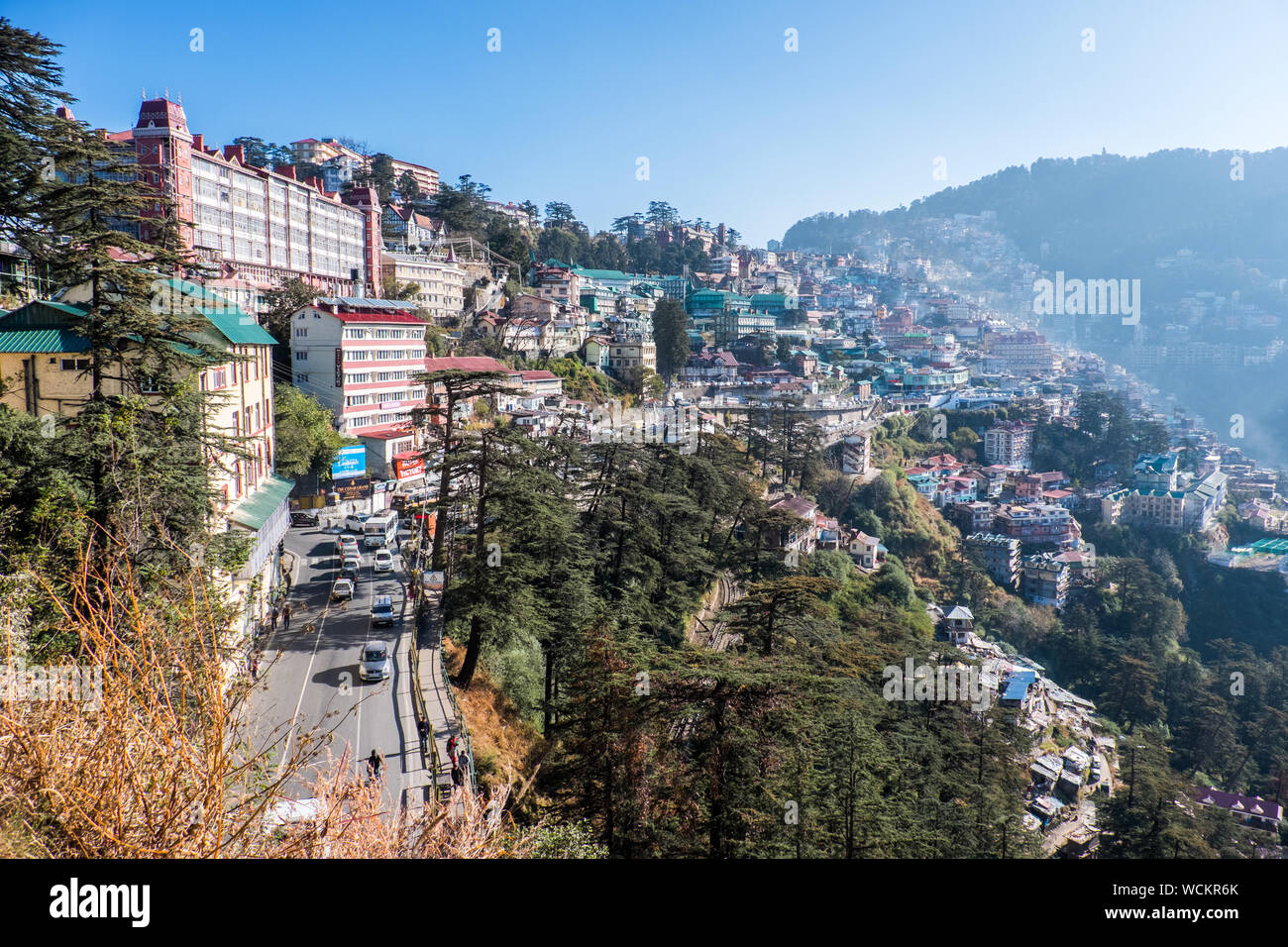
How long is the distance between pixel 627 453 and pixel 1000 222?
20388cm

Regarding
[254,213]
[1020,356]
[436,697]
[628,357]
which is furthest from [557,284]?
[1020,356]

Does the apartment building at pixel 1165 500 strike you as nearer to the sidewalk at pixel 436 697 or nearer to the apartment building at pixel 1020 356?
the apartment building at pixel 1020 356

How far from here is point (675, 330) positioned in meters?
49.8

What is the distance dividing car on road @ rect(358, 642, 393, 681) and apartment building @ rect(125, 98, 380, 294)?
605 inches

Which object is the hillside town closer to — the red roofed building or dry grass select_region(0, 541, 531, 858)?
the red roofed building

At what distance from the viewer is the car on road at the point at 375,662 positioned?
1177 centimetres

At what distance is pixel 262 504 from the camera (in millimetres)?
14711

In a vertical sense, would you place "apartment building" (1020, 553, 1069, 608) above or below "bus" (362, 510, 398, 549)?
below

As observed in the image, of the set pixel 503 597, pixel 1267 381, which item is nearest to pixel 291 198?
pixel 503 597

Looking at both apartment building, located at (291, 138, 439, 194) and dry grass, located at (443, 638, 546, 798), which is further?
apartment building, located at (291, 138, 439, 194)

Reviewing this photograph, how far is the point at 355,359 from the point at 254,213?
1078 cm

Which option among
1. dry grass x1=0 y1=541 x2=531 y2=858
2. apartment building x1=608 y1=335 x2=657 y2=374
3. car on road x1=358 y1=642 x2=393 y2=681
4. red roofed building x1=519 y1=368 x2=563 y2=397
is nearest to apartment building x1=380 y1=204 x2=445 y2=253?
apartment building x1=608 y1=335 x2=657 y2=374

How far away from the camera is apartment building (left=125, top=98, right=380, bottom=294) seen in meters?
25.1
